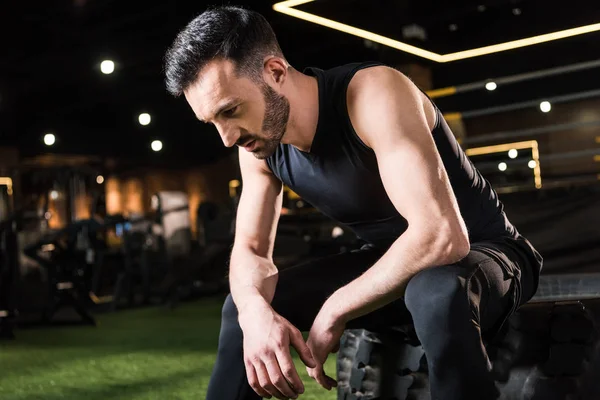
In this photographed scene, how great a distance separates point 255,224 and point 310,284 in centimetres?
17

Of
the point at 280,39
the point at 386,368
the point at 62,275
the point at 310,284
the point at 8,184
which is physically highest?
the point at 280,39

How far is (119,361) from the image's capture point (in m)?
3.30

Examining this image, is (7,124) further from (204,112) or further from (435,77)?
(204,112)

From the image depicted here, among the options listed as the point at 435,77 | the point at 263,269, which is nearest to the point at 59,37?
the point at 435,77

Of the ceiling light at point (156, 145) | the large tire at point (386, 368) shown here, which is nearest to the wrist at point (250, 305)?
the large tire at point (386, 368)

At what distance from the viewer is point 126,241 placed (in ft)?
22.7

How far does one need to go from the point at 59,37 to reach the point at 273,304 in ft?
23.0

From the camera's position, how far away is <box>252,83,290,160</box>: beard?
121 centimetres

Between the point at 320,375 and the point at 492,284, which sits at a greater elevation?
the point at 492,284

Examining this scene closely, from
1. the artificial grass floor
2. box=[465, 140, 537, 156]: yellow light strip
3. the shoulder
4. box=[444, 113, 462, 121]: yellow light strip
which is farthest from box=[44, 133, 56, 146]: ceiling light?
the shoulder

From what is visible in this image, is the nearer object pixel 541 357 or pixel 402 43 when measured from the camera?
pixel 541 357

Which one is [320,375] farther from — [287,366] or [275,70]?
[275,70]

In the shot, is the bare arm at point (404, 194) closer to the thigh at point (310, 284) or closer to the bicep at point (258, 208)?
the thigh at point (310, 284)

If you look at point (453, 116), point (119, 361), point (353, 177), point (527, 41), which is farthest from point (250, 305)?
point (453, 116)
